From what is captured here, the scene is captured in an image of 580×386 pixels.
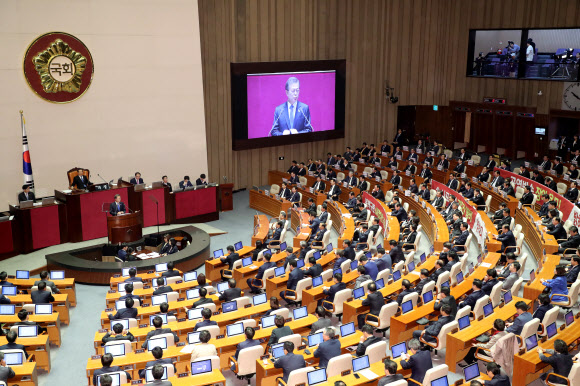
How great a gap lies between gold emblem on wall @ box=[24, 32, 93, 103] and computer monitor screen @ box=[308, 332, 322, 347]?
1273 cm

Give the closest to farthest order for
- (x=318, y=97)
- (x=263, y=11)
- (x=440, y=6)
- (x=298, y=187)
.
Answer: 1. (x=298, y=187)
2. (x=263, y=11)
3. (x=318, y=97)
4. (x=440, y=6)

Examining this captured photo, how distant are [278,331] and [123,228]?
787cm

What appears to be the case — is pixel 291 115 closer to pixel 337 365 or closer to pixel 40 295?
pixel 40 295

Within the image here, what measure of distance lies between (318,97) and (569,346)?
1694cm

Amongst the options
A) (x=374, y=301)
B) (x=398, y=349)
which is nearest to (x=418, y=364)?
(x=398, y=349)

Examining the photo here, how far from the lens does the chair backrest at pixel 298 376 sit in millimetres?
8516

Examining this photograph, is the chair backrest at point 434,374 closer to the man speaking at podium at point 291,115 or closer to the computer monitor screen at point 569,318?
the computer monitor screen at point 569,318

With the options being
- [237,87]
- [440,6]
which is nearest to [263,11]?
[237,87]

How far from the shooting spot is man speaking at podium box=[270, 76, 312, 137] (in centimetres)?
2423

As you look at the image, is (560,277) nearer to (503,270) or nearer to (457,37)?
(503,270)

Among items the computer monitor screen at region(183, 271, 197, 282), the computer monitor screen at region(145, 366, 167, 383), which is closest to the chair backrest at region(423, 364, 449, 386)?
the computer monitor screen at region(145, 366, 167, 383)

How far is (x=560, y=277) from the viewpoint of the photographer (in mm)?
11734

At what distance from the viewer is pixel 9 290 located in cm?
1242

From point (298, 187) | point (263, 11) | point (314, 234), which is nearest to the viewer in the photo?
point (314, 234)
